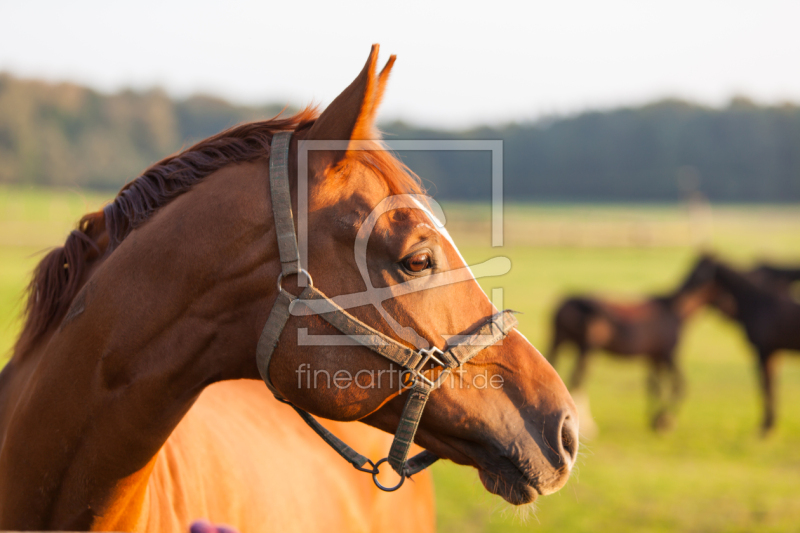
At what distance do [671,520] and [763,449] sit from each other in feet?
10.7

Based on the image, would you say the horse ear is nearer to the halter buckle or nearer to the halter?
the halter

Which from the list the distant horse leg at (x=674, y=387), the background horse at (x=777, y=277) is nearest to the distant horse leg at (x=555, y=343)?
the distant horse leg at (x=674, y=387)

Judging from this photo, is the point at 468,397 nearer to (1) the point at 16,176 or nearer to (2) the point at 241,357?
(2) the point at 241,357

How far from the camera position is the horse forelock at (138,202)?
159cm

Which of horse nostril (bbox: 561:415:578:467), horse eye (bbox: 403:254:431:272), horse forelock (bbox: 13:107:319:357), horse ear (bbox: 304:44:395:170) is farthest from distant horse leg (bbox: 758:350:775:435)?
horse forelock (bbox: 13:107:319:357)

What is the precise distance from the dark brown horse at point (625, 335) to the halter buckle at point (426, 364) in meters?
7.77

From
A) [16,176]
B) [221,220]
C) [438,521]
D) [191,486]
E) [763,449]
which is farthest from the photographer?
[16,176]

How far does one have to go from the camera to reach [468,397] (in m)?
1.56

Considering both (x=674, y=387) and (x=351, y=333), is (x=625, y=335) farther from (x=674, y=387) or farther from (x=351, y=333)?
(x=351, y=333)

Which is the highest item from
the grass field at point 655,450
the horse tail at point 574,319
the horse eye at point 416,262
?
the horse eye at point 416,262

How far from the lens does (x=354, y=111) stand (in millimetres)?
1433

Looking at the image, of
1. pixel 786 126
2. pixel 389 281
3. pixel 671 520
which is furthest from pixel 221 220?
pixel 786 126

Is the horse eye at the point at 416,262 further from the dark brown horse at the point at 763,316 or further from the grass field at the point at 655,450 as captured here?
the dark brown horse at the point at 763,316

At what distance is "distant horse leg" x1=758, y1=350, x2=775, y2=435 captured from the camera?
27.1 feet
